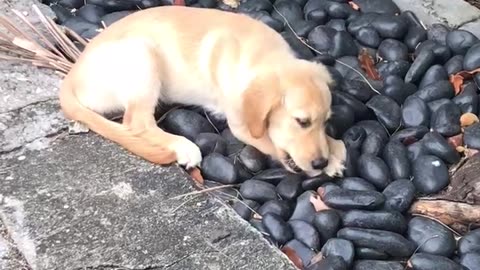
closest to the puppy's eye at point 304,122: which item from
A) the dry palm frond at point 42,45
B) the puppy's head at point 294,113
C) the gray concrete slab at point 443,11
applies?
the puppy's head at point 294,113

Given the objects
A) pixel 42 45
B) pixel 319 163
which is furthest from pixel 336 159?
pixel 42 45

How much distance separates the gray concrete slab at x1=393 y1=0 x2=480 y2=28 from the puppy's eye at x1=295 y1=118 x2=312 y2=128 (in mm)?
1221

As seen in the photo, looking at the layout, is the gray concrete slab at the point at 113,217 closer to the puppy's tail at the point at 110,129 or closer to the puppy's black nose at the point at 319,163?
the puppy's tail at the point at 110,129

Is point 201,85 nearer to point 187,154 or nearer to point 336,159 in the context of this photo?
point 187,154

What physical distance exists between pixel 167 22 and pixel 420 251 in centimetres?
130

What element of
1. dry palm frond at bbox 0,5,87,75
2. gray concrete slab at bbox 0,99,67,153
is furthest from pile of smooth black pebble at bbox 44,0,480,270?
gray concrete slab at bbox 0,99,67,153

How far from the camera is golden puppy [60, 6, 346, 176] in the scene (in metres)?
3.02

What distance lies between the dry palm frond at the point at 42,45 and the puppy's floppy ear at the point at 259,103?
94 centimetres

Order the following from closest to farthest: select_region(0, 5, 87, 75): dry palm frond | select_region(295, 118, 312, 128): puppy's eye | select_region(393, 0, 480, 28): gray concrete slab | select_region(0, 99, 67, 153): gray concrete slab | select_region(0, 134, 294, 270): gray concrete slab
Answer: select_region(0, 134, 294, 270): gray concrete slab, select_region(295, 118, 312, 128): puppy's eye, select_region(0, 99, 67, 153): gray concrete slab, select_region(0, 5, 87, 75): dry palm frond, select_region(393, 0, 480, 28): gray concrete slab

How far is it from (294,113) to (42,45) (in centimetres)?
130

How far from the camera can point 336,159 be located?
10.1 ft

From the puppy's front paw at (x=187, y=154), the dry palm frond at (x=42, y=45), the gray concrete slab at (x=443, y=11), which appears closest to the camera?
the puppy's front paw at (x=187, y=154)

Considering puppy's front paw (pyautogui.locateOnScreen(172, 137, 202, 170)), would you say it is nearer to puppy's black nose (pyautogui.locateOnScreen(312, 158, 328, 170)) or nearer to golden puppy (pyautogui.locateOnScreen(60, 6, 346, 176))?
golden puppy (pyautogui.locateOnScreen(60, 6, 346, 176))

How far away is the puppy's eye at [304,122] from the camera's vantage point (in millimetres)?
2988
